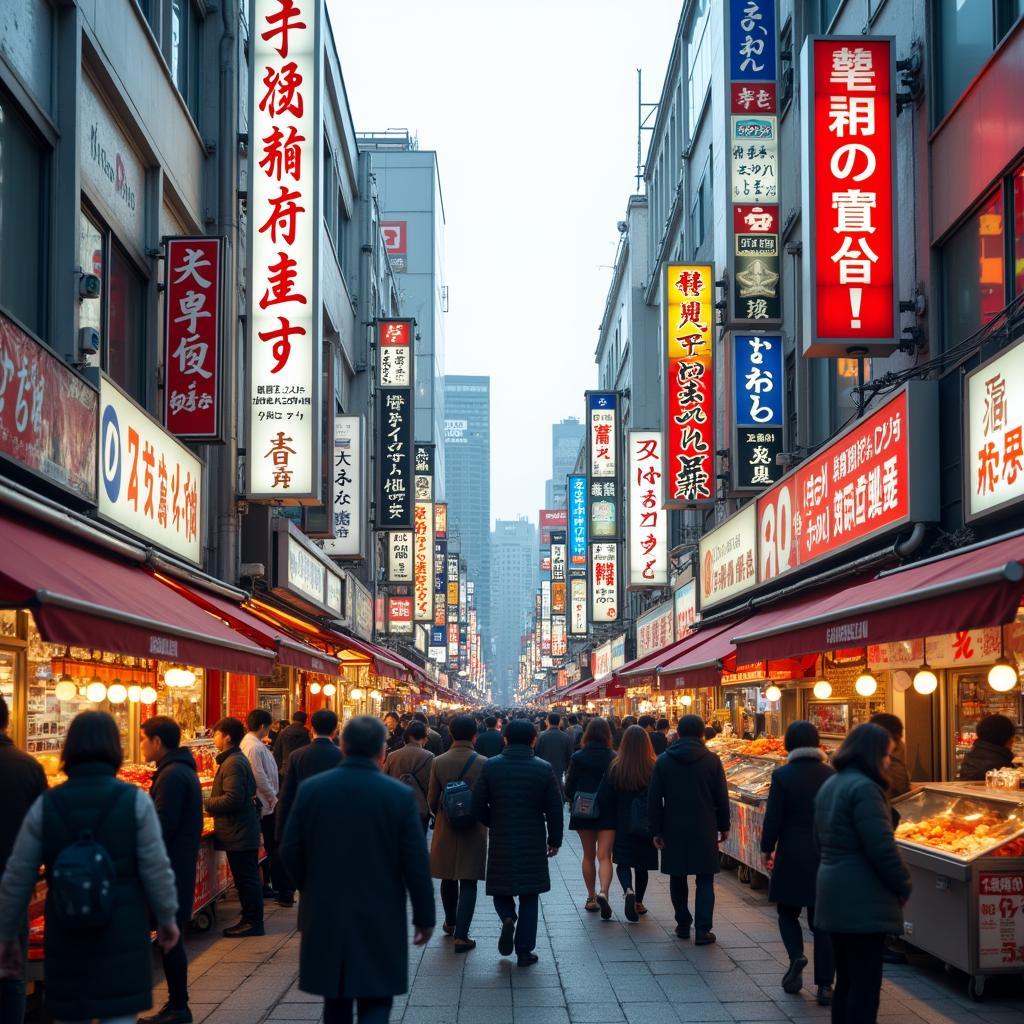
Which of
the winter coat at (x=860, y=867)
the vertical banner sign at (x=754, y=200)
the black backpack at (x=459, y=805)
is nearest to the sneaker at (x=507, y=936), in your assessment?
the black backpack at (x=459, y=805)

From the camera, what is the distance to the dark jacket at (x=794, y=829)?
916cm

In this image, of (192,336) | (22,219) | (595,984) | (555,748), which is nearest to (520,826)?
(595,984)

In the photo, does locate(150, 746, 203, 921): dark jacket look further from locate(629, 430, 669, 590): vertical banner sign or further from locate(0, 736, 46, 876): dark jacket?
locate(629, 430, 669, 590): vertical banner sign

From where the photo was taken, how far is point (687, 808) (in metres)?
11.1

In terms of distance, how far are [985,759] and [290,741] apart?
7047 mm

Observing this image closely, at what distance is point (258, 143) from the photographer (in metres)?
17.7

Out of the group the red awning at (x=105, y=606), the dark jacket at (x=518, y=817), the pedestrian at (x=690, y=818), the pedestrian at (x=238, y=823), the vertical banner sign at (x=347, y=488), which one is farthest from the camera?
the vertical banner sign at (x=347, y=488)

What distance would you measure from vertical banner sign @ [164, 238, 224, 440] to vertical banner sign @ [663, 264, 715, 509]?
10.2 meters

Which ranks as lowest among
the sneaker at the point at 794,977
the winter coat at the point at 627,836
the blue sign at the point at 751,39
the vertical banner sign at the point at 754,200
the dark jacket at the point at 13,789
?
the sneaker at the point at 794,977

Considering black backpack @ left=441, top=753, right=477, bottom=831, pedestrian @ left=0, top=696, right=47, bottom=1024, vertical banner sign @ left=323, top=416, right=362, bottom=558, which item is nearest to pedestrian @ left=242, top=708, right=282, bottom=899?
black backpack @ left=441, top=753, right=477, bottom=831

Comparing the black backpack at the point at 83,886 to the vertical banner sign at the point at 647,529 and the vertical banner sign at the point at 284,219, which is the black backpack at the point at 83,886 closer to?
the vertical banner sign at the point at 284,219

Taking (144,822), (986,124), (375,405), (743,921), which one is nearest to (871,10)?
(986,124)

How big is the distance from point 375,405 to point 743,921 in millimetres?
24904

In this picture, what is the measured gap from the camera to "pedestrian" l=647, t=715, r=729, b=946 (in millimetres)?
10992
